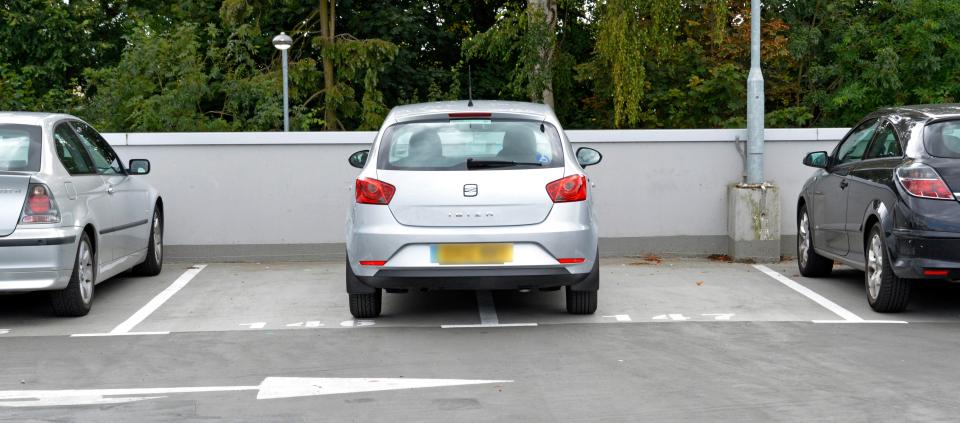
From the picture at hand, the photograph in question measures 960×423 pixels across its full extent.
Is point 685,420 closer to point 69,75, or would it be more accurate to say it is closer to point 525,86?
point 525,86

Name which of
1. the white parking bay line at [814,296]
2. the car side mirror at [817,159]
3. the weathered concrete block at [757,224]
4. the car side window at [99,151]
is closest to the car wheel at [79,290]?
the car side window at [99,151]

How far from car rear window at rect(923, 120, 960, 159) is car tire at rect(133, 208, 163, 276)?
6.51 m

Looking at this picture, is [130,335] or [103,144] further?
[103,144]

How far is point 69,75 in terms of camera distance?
105 feet

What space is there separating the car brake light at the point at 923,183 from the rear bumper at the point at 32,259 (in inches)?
224

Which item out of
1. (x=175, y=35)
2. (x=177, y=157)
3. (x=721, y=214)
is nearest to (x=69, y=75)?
(x=175, y=35)

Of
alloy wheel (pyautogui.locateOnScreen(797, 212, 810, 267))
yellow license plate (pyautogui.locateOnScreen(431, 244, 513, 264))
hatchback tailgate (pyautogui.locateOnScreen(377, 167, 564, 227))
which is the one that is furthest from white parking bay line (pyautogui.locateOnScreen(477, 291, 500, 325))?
alloy wheel (pyautogui.locateOnScreen(797, 212, 810, 267))

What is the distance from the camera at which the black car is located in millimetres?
8656

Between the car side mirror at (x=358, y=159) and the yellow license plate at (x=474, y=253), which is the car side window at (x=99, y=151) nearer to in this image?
the car side mirror at (x=358, y=159)

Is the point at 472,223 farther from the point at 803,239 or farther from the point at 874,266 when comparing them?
the point at 803,239

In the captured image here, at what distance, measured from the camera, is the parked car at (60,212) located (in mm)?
8688

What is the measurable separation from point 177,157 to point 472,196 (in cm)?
523

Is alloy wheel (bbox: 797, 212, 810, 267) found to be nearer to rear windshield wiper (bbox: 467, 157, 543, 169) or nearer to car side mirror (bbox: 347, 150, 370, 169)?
rear windshield wiper (bbox: 467, 157, 543, 169)

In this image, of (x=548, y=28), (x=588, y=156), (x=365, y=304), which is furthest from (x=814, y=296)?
(x=548, y=28)
